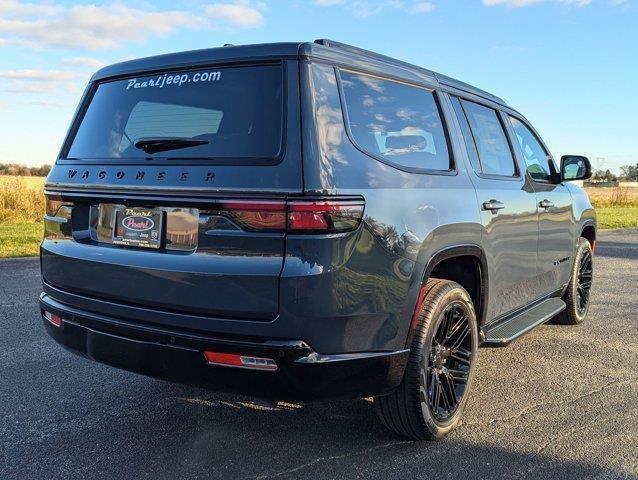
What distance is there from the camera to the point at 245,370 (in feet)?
8.84

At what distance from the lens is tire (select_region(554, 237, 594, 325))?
572 cm

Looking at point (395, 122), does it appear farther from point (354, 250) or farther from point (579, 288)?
point (579, 288)

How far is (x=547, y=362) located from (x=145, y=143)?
134 inches

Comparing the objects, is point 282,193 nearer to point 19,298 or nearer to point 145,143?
point 145,143

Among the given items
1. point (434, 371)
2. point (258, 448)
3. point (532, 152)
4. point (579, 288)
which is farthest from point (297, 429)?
point (579, 288)

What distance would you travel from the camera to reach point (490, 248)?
12.4 ft

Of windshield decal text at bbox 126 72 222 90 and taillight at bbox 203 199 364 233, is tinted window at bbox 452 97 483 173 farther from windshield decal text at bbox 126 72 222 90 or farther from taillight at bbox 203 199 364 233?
windshield decal text at bbox 126 72 222 90

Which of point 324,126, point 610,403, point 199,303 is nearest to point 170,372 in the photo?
point 199,303

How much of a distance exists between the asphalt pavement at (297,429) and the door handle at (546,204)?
117 centimetres

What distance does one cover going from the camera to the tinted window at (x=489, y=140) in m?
4.08

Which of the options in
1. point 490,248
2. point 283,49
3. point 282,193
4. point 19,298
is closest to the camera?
point 282,193

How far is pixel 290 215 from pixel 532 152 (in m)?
3.14

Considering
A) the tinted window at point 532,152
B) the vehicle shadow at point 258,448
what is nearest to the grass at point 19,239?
the vehicle shadow at point 258,448

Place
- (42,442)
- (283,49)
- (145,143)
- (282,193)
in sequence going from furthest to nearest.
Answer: (42,442) < (145,143) < (283,49) < (282,193)
